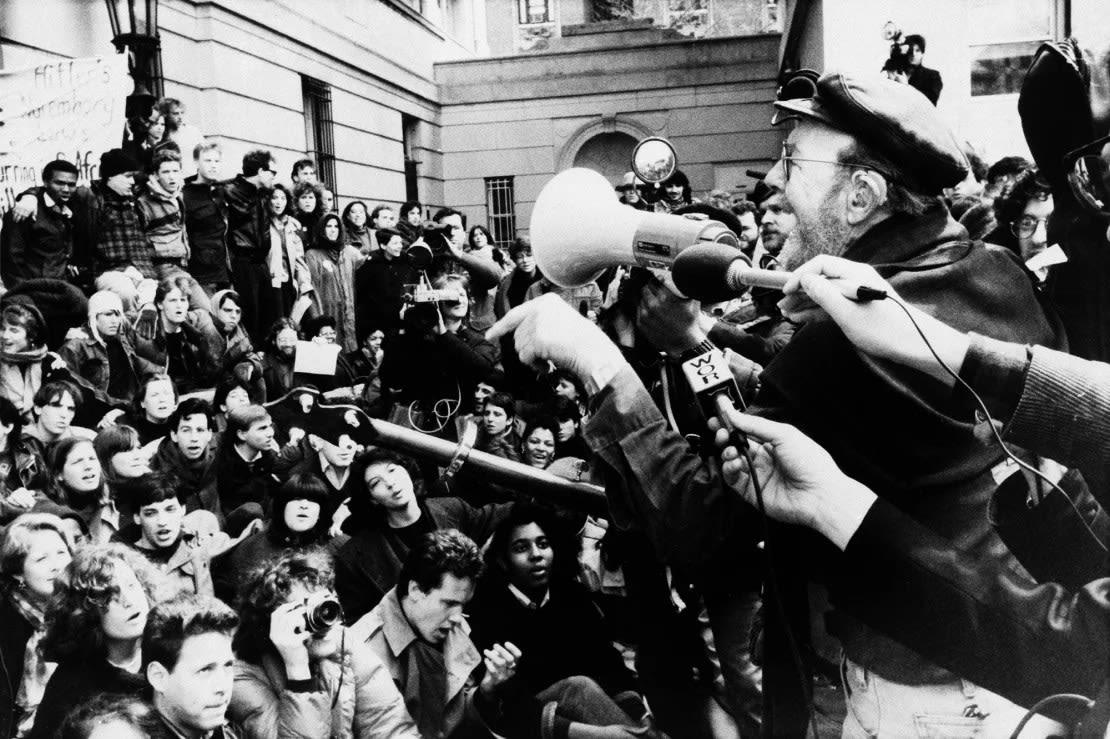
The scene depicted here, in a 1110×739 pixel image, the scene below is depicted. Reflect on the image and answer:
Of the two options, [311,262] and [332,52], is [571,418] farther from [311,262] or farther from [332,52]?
[332,52]

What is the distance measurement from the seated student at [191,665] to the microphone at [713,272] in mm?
2030

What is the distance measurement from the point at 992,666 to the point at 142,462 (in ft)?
13.2

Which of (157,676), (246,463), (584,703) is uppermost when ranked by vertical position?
(246,463)

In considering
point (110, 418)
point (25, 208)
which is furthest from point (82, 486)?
point (25, 208)

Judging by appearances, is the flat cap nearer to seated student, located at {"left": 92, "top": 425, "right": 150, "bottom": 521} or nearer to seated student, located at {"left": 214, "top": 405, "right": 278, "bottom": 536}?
seated student, located at {"left": 92, "top": 425, "right": 150, "bottom": 521}

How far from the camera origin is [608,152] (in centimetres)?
1934

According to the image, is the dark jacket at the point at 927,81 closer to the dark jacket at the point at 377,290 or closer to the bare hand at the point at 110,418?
the dark jacket at the point at 377,290

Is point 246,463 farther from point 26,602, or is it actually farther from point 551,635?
point 551,635

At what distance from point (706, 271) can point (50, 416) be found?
14.8 ft

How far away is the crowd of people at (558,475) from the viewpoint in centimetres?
158

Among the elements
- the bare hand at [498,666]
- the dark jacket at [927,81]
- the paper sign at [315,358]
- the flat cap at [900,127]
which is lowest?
the bare hand at [498,666]

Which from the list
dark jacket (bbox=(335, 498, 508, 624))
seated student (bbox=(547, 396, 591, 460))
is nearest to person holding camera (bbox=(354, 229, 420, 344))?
seated student (bbox=(547, 396, 591, 460))

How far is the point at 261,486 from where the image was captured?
5.48 m

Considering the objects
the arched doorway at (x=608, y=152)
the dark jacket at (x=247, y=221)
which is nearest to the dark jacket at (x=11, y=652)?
the dark jacket at (x=247, y=221)
